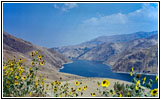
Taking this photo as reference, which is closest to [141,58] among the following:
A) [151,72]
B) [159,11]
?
[151,72]

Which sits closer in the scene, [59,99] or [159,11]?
[59,99]

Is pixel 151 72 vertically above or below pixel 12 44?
below

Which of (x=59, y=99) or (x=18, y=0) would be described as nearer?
(x=59, y=99)

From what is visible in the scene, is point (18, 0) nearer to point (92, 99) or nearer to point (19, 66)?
point (19, 66)

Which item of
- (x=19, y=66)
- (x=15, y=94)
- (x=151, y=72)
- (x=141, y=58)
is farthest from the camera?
(x=141, y=58)

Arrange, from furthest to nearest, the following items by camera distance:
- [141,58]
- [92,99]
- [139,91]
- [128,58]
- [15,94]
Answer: [128,58], [141,58], [15,94], [92,99], [139,91]

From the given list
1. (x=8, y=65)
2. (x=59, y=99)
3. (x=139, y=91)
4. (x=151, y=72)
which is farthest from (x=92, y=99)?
(x=151, y=72)

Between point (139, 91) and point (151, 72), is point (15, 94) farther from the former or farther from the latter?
point (151, 72)

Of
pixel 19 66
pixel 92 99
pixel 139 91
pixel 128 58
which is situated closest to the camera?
pixel 139 91

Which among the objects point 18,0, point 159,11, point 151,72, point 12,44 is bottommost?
point 151,72
